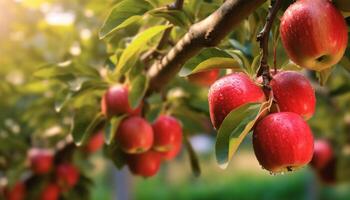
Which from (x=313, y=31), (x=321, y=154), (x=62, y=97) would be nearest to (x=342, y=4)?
(x=313, y=31)

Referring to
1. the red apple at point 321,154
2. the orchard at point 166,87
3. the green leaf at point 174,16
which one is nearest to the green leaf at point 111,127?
the orchard at point 166,87

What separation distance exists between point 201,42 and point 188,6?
15 cm

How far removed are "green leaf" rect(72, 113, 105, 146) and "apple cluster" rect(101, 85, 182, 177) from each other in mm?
60

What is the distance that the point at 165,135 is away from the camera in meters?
1.35

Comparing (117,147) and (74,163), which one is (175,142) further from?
(74,163)

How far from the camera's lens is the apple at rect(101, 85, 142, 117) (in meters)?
1.31

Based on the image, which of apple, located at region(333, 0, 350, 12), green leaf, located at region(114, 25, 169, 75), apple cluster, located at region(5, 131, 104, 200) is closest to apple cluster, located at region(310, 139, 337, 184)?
apple cluster, located at region(5, 131, 104, 200)

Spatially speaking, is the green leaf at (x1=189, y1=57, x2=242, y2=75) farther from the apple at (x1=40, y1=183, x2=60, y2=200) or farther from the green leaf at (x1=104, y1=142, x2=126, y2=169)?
the apple at (x1=40, y1=183, x2=60, y2=200)

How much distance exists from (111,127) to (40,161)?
539 mm

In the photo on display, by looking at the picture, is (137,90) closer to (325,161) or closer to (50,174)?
(50,174)

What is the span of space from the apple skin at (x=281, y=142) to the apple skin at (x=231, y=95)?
47mm

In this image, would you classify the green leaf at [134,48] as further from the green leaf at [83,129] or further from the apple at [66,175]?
the apple at [66,175]

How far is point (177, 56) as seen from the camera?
3.74 feet

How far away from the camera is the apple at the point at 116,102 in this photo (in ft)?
4.29
